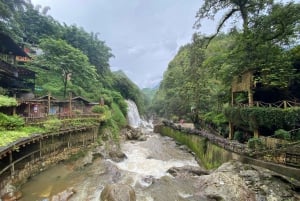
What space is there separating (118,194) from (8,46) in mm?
28245

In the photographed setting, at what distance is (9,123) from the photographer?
14.5m

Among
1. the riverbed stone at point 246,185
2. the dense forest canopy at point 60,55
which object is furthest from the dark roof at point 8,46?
the riverbed stone at point 246,185

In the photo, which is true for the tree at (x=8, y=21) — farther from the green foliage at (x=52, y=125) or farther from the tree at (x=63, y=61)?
the green foliage at (x=52, y=125)

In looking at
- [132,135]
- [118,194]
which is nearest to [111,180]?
[118,194]

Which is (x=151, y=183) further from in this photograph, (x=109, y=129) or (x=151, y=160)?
(x=109, y=129)

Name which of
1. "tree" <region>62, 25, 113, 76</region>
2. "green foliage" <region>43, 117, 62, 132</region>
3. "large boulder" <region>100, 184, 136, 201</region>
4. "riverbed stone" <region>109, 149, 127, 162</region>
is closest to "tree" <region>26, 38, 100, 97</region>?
"green foliage" <region>43, 117, 62, 132</region>

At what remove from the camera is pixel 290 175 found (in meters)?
10.9

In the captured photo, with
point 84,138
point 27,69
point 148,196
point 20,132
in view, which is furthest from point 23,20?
point 148,196

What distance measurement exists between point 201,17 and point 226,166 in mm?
17008

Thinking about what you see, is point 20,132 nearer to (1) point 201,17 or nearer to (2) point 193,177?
(2) point 193,177

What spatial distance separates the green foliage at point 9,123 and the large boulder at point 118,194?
858cm

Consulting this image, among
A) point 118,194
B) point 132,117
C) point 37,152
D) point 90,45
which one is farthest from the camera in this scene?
point 132,117

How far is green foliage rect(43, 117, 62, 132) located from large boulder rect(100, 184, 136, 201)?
8.33 meters

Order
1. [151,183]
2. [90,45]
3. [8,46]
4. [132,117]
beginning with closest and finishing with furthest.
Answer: [151,183]
[8,46]
[90,45]
[132,117]
